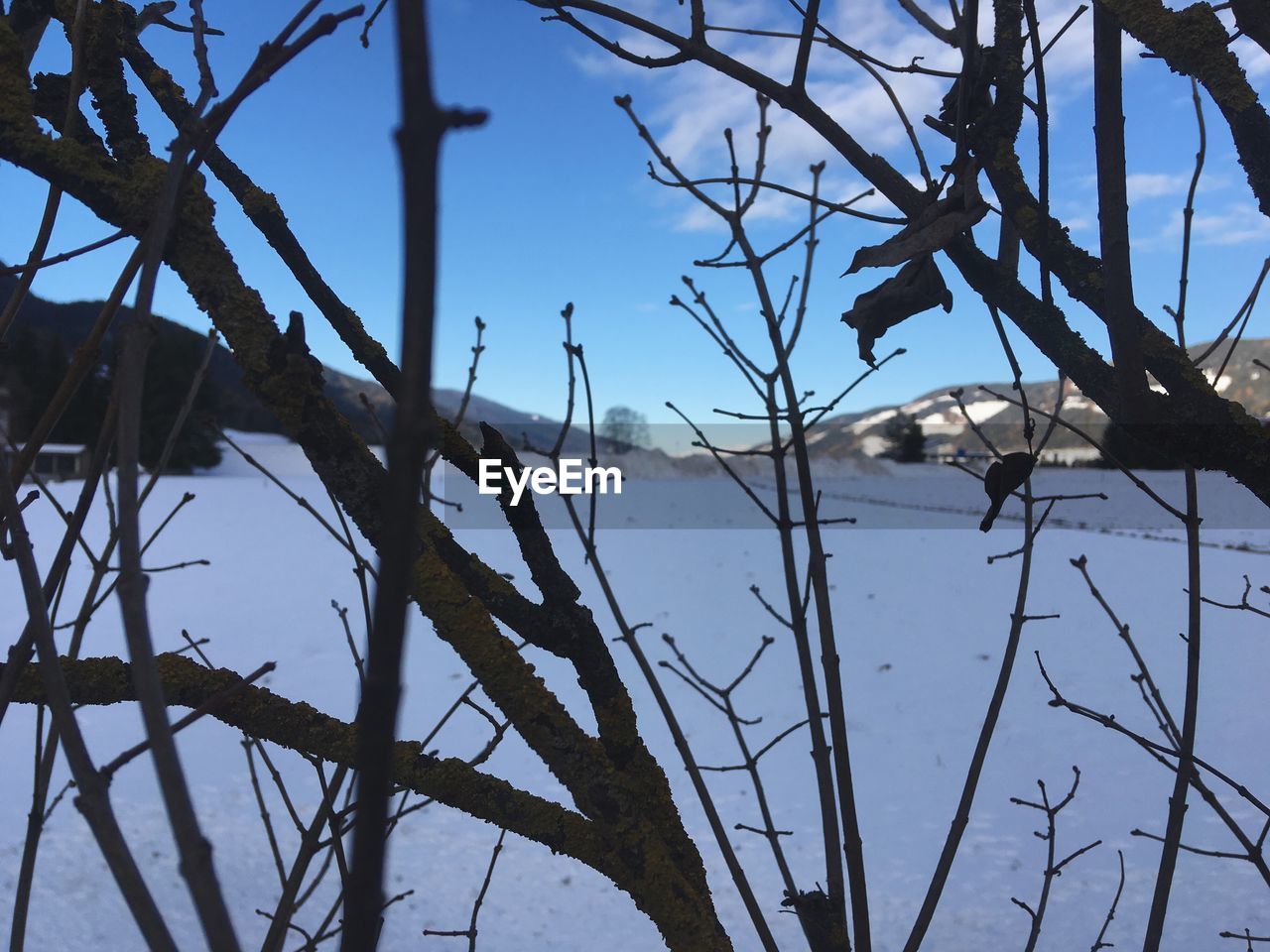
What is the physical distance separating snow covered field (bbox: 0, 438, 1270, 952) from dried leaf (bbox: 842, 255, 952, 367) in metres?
1.61

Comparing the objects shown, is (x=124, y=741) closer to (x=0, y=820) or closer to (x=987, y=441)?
(x=0, y=820)

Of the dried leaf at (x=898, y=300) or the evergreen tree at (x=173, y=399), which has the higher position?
the evergreen tree at (x=173, y=399)

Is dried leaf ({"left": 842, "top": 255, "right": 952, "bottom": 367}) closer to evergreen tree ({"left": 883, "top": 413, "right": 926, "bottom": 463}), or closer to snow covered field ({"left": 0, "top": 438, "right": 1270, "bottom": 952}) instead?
snow covered field ({"left": 0, "top": 438, "right": 1270, "bottom": 952})

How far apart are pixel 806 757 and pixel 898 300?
229 cm

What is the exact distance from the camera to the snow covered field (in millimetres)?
1932

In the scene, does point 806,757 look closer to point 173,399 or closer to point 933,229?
point 933,229

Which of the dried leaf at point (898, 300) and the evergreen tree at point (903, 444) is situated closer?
the dried leaf at point (898, 300)

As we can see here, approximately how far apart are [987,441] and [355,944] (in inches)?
31.0

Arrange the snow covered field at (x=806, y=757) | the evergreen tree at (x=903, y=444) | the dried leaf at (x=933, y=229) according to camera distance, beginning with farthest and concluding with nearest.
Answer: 1. the evergreen tree at (x=903, y=444)
2. the snow covered field at (x=806, y=757)
3. the dried leaf at (x=933, y=229)

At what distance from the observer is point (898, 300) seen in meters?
0.70

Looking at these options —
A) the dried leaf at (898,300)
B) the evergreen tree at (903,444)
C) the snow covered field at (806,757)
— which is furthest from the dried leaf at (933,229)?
the evergreen tree at (903,444)

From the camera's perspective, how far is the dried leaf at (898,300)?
2.28ft

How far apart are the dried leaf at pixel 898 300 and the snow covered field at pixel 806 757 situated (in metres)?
1.61

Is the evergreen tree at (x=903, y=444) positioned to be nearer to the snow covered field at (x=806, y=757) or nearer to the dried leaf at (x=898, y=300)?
the snow covered field at (x=806, y=757)
